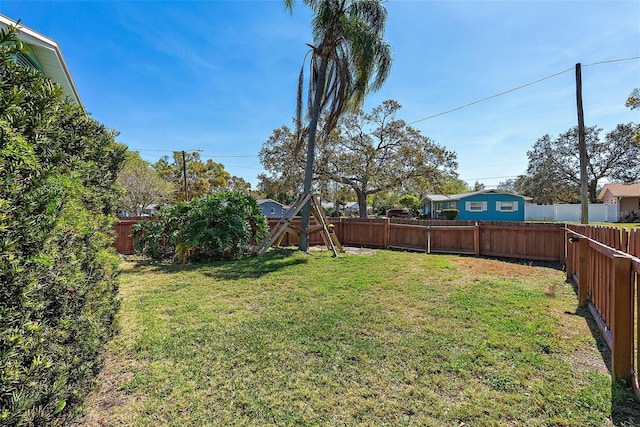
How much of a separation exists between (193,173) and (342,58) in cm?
3005

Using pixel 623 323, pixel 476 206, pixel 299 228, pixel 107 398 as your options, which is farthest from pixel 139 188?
pixel 476 206

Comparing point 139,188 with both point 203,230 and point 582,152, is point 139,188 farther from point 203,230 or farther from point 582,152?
point 582,152

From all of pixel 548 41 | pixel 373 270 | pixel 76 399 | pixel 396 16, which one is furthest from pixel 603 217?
pixel 76 399

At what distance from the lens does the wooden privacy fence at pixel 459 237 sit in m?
7.64

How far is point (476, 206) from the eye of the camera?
924 inches

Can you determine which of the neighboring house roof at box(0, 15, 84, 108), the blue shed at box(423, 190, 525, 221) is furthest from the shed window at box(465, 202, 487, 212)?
the neighboring house roof at box(0, 15, 84, 108)

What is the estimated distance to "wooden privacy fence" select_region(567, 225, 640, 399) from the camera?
2299 mm

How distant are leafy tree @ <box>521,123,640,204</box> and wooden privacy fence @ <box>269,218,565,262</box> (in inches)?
1187

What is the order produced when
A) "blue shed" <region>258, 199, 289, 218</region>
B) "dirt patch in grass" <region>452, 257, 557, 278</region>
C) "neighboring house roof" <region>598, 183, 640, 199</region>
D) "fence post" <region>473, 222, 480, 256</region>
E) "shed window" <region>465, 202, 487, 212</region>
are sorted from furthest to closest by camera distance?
"blue shed" <region>258, 199, 289, 218</region> → "neighboring house roof" <region>598, 183, 640, 199</region> → "shed window" <region>465, 202, 487, 212</region> → "fence post" <region>473, 222, 480, 256</region> → "dirt patch in grass" <region>452, 257, 557, 278</region>

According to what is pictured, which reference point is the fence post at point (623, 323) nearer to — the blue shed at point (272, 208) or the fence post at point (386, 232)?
the fence post at point (386, 232)

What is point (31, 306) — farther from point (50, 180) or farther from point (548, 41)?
point (548, 41)

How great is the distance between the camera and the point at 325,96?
924 cm

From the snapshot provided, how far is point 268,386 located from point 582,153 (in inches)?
460

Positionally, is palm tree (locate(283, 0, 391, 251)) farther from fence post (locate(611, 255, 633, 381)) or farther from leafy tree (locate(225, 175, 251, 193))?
leafy tree (locate(225, 175, 251, 193))
